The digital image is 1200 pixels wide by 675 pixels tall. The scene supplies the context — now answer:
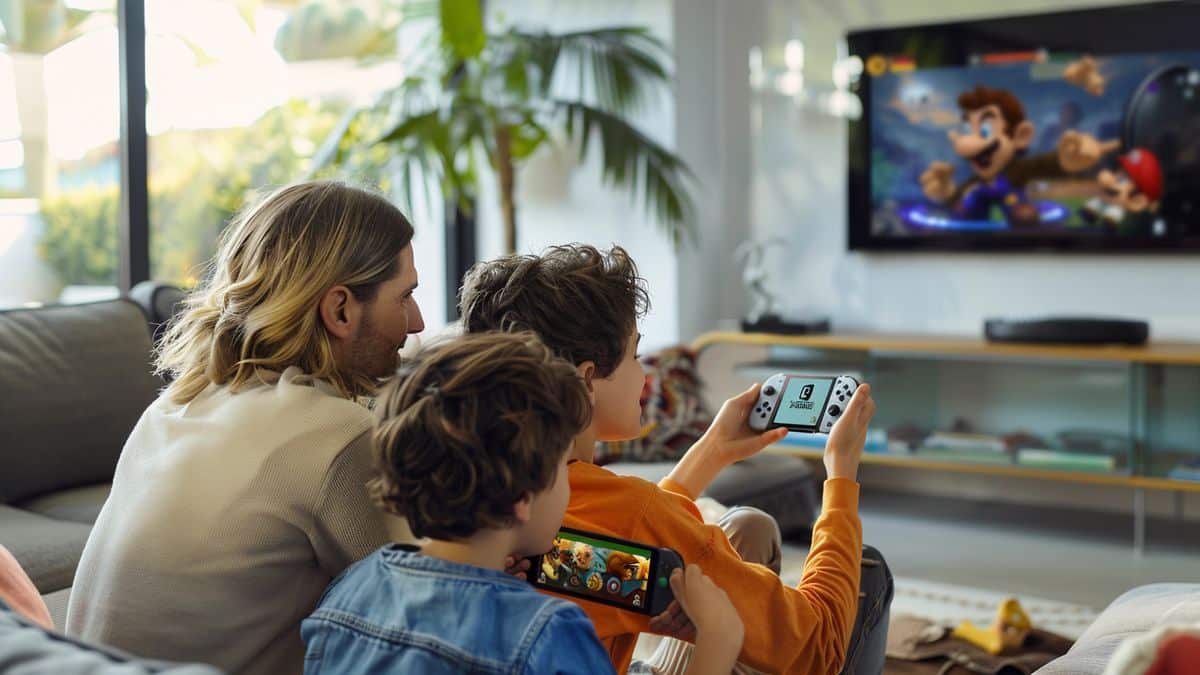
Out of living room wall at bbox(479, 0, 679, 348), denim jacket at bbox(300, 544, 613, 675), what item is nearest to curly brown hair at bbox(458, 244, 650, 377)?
denim jacket at bbox(300, 544, 613, 675)

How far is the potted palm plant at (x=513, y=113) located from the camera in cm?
426

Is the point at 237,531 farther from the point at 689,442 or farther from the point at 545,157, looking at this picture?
the point at 545,157

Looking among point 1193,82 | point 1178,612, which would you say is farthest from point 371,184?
A: point 1193,82

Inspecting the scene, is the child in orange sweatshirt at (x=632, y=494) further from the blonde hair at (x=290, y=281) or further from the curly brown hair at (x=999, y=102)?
the curly brown hair at (x=999, y=102)

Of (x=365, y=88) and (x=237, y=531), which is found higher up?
(x=365, y=88)

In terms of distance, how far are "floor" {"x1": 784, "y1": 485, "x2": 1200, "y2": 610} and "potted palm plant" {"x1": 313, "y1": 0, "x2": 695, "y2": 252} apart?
4.29 ft

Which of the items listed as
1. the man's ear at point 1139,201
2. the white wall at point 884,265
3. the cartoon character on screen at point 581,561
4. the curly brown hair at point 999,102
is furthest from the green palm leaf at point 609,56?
the cartoon character on screen at point 581,561

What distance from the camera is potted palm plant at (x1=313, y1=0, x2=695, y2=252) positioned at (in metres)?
4.26

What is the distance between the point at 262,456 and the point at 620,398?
1.36 ft

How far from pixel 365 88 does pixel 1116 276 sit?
9.38 ft

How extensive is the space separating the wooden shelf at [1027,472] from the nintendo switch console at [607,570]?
9.19 feet

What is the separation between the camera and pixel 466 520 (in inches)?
42.0

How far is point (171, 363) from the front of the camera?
1.50m

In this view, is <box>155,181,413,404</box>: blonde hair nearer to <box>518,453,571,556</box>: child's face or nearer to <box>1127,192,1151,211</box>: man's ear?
<box>518,453,571,556</box>: child's face
